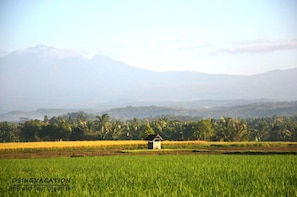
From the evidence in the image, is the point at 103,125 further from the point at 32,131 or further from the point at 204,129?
the point at 204,129

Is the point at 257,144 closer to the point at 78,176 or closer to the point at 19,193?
the point at 78,176

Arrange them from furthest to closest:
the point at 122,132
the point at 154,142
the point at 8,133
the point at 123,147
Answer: the point at 8,133, the point at 122,132, the point at 123,147, the point at 154,142

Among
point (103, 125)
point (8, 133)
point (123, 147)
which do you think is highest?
point (103, 125)

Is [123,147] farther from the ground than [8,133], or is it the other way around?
[8,133]

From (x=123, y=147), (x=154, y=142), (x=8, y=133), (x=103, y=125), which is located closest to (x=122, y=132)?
(x=103, y=125)

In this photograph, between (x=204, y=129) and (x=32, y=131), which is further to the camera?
(x=204, y=129)

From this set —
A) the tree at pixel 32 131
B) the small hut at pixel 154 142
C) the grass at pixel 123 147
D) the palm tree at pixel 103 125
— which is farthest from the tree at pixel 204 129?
the tree at pixel 32 131

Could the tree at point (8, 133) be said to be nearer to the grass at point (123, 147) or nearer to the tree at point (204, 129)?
the grass at point (123, 147)

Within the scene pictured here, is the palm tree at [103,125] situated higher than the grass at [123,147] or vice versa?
the palm tree at [103,125]

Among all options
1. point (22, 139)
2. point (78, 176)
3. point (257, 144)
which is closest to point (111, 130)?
point (22, 139)

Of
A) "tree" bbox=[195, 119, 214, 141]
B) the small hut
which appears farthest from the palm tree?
the small hut

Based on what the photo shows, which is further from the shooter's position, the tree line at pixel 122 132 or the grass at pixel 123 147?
the tree line at pixel 122 132

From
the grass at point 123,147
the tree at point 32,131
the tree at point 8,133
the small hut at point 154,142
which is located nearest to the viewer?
the grass at point 123,147

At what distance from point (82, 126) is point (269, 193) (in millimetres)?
79726
